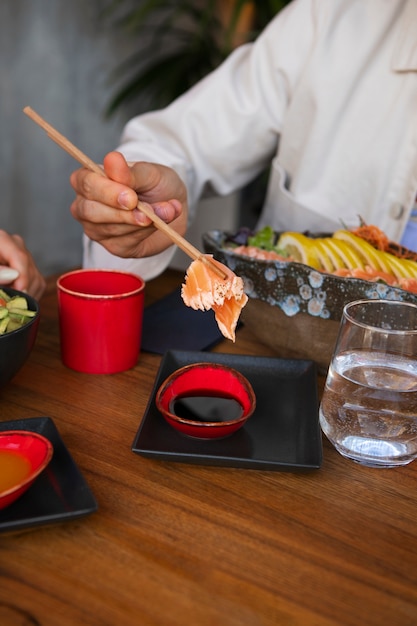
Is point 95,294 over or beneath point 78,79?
beneath

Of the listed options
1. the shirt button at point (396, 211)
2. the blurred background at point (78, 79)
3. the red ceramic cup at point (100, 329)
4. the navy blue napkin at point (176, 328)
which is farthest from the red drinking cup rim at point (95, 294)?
the blurred background at point (78, 79)

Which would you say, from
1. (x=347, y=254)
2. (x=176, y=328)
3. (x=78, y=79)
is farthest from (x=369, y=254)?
(x=78, y=79)

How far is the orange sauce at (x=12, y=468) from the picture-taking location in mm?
678

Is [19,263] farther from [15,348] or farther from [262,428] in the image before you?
[262,428]

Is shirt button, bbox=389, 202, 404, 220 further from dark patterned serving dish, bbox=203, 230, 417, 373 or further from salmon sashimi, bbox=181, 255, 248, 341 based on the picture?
salmon sashimi, bbox=181, 255, 248, 341

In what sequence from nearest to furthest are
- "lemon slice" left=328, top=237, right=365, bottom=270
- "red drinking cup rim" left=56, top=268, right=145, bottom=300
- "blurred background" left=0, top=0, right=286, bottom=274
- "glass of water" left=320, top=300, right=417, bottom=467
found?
"glass of water" left=320, top=300, right=417, bottom=467 → "red drinking cup rim" left=56, top=268, right=145, bottom=300 → "lemon slice" left=328, top=237, right=365, bottom=270 → "blurred background" left=0, top=0, right=286, bottom=274

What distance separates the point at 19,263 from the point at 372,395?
679 millimetres

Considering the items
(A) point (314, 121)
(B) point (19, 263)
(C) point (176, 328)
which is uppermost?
(A) point (314, 121)

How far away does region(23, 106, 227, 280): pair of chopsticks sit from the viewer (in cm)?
87

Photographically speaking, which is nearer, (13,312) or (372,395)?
(372,395)

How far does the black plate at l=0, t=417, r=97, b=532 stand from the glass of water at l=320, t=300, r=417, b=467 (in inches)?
13.0

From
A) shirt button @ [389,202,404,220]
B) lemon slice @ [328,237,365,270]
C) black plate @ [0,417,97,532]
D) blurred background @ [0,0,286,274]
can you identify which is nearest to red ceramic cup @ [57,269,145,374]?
black plate @ [0,417,97,532]

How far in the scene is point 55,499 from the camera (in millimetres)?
688

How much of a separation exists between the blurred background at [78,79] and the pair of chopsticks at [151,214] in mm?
1719
